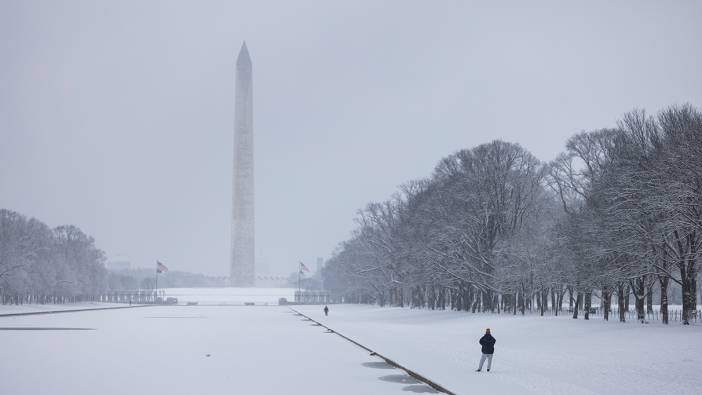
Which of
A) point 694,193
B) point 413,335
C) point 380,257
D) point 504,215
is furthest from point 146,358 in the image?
point 380,257

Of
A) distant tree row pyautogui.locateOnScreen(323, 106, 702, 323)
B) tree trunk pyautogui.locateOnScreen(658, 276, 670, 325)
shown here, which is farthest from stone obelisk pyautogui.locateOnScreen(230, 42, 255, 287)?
tree trunk pyautogui.locateOnScreen(658, 276, 670, 325)

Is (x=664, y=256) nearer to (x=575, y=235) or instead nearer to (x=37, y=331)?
(x=575, y=235)

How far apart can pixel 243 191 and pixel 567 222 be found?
8660cm

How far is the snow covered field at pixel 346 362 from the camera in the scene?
18906mm

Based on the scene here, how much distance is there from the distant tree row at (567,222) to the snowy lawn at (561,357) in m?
3.96

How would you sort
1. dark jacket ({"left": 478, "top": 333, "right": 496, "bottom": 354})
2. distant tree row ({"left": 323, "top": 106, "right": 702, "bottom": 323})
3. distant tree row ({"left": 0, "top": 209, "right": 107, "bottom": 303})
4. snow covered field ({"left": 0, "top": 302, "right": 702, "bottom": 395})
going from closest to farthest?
snow covered field ({"left": 0, "top": 302, "right": 702, "bottom": 395}) < dark jacket ({"left": 478, "top": 333, "right": 496, "bottom": 354}) < distant tree row ({"left": 323, "top": 106, "right": 702, "bottom": 323}) < distant tree row ({"left": 0, "top": 209, "right": 107, "bottom": 303})

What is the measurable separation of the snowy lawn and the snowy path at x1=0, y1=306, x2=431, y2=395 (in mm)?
1755

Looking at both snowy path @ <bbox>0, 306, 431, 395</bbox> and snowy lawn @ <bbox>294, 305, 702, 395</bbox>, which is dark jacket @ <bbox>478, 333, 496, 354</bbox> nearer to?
snowy lawn @ <bbox>294, 305, 702, 395</bbox>

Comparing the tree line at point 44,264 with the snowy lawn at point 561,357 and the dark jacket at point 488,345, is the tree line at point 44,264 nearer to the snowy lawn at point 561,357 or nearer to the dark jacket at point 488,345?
the snowy lawn at point 561,357

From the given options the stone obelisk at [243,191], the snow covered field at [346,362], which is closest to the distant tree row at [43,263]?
the stone obelisk at [243,191]

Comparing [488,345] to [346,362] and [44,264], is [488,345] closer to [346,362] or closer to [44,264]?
[346,362]

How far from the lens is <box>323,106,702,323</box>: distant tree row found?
34.7 m

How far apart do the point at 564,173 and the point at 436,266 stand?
1282 cm

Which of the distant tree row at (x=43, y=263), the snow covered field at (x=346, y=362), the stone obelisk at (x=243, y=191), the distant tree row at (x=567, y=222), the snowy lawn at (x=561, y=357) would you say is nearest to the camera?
the snow covered field at (x=346, y=362)
